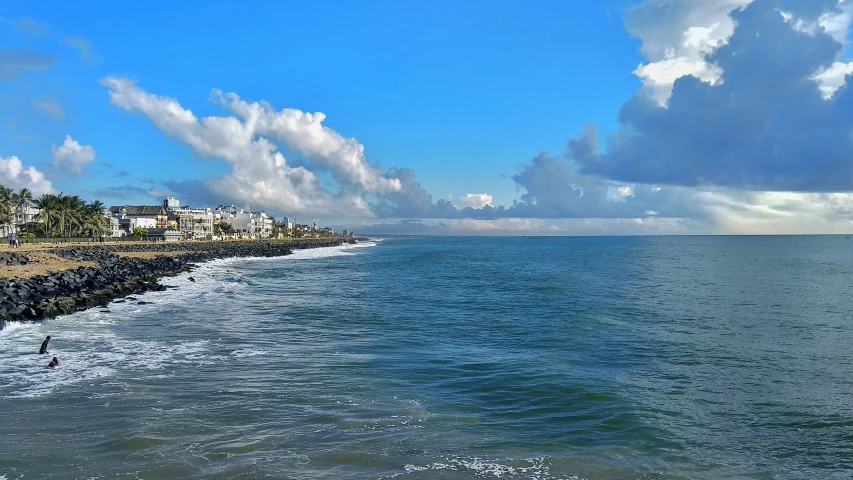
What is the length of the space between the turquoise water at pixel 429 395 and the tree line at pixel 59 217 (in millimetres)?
88226

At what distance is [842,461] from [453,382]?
911cm

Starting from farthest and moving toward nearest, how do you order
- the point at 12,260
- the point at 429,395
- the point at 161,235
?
the point at 161,235 < the point at 12,260 < the point at 429,395

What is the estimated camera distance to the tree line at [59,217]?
334ft

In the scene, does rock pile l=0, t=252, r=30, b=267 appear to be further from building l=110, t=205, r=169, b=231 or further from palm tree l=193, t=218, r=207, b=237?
palm tree l=193, t=218, r=207, b=237

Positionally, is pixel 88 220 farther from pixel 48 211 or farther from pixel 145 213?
pixel 145 213

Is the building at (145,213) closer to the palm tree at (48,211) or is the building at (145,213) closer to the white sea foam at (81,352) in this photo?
the palm tree at (48,211)

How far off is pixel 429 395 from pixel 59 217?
110621 millimetres

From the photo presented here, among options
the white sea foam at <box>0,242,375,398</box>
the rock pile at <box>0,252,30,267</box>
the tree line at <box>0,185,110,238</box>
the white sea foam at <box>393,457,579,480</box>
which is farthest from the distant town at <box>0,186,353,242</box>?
the white sea foam at <box>393,457,579,480</box>

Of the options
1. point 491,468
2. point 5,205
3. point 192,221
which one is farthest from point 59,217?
point 491,468

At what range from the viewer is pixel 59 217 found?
4072 inches

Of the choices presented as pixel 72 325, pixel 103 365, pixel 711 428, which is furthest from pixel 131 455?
pixel 72 325

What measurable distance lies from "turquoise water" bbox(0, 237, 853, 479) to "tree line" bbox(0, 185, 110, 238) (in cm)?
8823

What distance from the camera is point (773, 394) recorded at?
15.6 m

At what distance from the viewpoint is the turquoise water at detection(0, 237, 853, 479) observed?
10.6 metres
